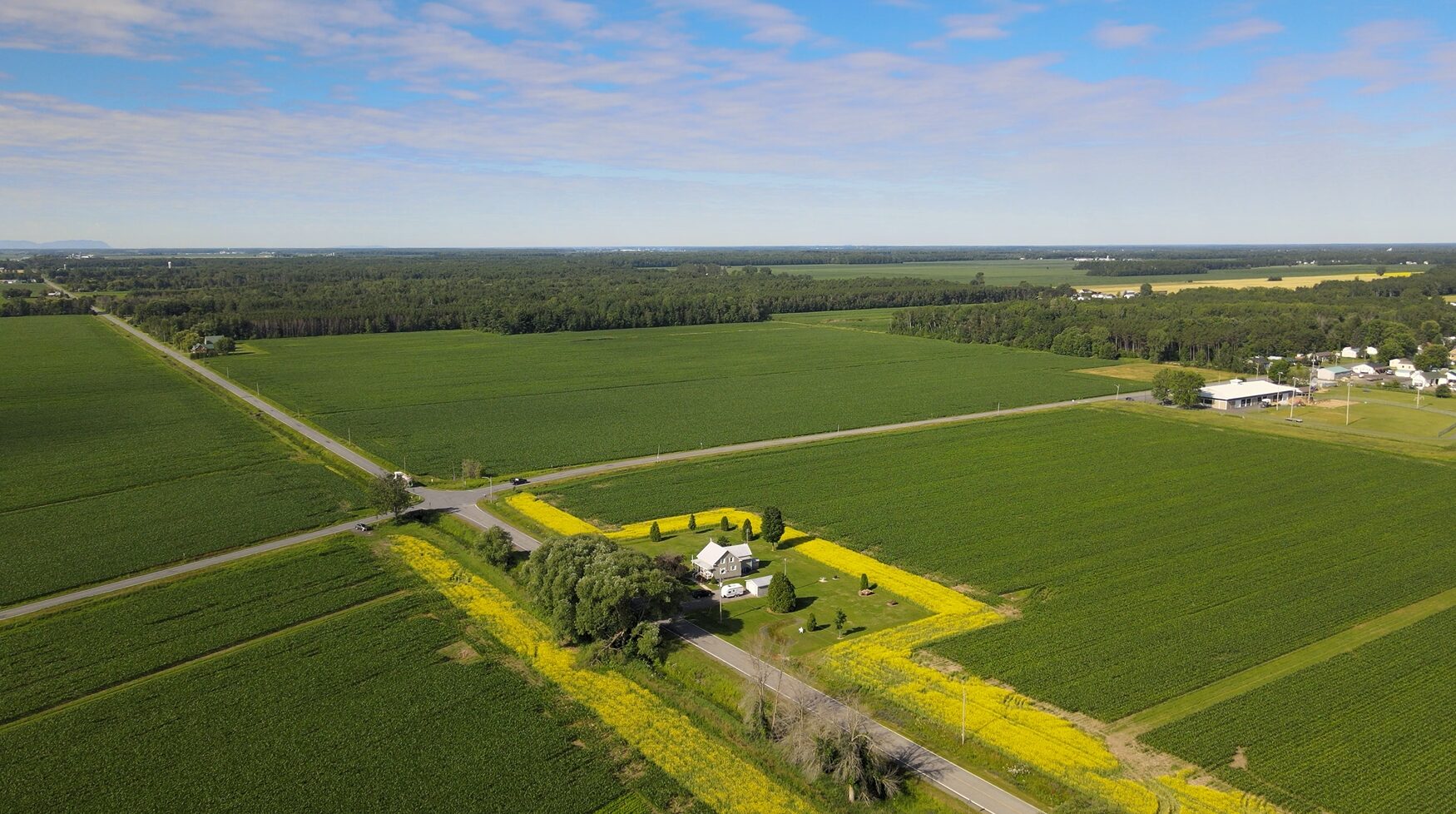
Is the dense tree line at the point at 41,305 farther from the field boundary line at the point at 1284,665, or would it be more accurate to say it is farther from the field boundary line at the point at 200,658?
the field boundary line at the point at 1284,665

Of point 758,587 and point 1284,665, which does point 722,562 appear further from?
point 1284,665

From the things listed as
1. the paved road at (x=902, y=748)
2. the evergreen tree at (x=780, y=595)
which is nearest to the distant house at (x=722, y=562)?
the evergreen tree at (x=780, y=595)

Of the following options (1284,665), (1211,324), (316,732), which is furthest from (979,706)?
(1211,324)

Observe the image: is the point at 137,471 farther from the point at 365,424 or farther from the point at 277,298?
the point at 277,298

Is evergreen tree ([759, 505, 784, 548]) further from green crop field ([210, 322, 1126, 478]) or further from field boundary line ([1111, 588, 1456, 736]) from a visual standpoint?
green crop field ([210, 322, 1126, 478])

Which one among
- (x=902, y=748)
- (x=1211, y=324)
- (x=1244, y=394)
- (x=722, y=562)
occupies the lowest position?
(x=902, y=748)

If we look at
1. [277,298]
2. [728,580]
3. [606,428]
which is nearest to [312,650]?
[728,580]
